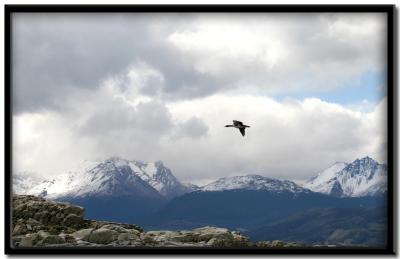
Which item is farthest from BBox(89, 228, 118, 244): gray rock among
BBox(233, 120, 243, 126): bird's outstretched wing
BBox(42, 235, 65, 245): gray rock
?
BBox(233, 120, 243, 126): bird's outstretched wing

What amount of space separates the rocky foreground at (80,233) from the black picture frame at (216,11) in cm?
171

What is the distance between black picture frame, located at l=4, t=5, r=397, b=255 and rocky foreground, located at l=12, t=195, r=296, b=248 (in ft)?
5.62

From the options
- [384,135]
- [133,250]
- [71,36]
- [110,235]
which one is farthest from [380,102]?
[71,36]

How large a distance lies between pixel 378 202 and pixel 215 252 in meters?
3.40

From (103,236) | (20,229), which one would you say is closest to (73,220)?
(103,236)

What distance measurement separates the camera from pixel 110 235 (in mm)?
16031

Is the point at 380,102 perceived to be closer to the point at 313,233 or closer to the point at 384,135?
the point at 384,135

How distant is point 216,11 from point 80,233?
6540 mm

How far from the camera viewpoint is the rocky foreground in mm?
14945

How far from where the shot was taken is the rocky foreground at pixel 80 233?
14945 mm

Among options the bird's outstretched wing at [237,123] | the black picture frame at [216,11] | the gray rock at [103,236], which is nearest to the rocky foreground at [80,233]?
the gray rock at [103,236]

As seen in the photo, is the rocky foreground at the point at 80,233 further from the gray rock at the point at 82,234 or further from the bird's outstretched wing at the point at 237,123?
the bird's outstretched wing at the point at 237,123

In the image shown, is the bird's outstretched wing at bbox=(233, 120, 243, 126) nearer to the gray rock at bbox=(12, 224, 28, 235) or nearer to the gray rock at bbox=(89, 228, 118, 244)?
the gray rock at bbox=(89, 228, 118, 244)

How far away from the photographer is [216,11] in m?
13.1
